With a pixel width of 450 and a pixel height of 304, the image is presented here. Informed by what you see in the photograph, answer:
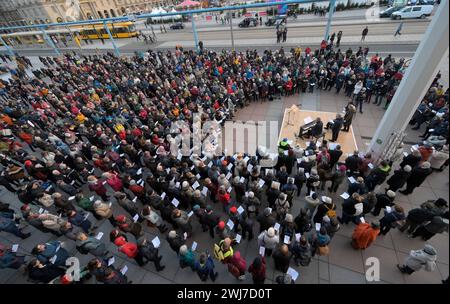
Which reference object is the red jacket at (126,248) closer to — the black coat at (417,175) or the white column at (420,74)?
the black coat at (417,175)

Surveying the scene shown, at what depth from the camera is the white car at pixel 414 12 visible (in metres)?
23.9

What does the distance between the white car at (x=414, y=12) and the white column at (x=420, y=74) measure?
2594 cm

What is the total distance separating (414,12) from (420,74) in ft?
87.0

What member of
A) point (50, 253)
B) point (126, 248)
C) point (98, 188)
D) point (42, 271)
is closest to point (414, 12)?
point (98, 188)

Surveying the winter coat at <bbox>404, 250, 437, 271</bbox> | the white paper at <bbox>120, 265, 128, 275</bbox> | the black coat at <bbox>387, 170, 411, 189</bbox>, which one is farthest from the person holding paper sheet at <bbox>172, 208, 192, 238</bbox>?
the black coat at <bbox>387, 170, 411, 189</bbox>

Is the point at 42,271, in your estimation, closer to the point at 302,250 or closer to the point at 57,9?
the point at 302,250

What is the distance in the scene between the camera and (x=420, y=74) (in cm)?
700

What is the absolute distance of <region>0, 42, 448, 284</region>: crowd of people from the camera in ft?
20.3

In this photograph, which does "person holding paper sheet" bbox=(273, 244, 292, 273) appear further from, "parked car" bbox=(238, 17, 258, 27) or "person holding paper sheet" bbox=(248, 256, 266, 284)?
"parked car" bbox=(238, 17, 258, 27)

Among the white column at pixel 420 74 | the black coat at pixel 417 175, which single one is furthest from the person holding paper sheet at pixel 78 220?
the white column at pixel 420 74

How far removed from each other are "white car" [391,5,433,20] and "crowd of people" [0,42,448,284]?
16.1 meters
